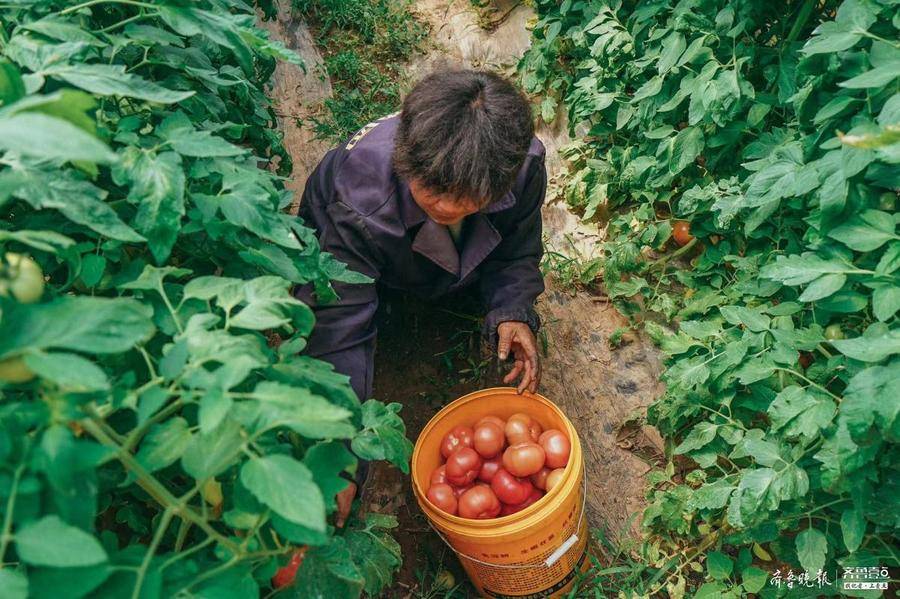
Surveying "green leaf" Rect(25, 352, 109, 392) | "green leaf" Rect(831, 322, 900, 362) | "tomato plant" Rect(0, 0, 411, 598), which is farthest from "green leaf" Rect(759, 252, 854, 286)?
"green leaf" Rect(25, 352, 109, 392)

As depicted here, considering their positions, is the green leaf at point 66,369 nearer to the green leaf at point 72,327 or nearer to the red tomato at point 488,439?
the green leaf at point 72,327

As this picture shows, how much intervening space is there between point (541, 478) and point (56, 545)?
1.68m

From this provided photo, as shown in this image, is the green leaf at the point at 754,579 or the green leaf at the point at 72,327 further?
the green leaf at the point at 754,579

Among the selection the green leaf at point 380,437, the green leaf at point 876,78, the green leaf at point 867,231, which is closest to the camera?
the green leaf at point 380,437

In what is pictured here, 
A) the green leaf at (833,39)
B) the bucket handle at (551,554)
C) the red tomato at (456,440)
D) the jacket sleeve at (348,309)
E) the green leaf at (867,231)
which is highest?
the green leaf at (833,39)

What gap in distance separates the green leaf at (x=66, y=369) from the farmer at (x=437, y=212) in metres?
1.19

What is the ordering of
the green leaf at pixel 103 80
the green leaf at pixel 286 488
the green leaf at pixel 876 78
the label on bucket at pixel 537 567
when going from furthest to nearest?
the label on bucket at pixel 537 567 < the green leaf at pixel 876 78 < the green leaf at pixel 103 80 < the green leaf at pixel 286 488

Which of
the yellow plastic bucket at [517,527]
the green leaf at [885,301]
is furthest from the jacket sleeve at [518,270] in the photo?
the green leaf at [885,301]

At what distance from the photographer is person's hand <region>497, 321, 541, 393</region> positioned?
2.40 m

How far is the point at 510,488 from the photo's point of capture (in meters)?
2.26

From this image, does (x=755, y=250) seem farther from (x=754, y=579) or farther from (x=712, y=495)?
(x=754, y=579)

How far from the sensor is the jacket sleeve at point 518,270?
245 centimetres

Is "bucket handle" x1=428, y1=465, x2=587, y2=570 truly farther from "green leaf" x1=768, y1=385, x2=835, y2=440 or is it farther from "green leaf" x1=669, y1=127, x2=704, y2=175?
"green leaf" x1=669, y1=127, x2=704, y2=175

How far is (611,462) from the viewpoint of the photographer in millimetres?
2617
